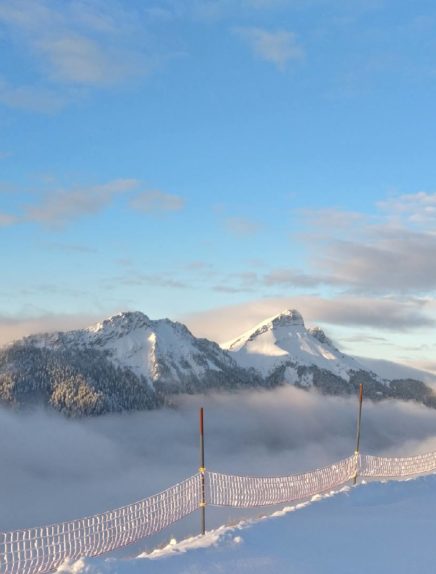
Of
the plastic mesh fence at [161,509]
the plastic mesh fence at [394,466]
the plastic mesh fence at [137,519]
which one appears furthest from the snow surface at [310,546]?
the plastic mesh fence at [394,466]

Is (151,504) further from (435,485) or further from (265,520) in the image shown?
(435,485)

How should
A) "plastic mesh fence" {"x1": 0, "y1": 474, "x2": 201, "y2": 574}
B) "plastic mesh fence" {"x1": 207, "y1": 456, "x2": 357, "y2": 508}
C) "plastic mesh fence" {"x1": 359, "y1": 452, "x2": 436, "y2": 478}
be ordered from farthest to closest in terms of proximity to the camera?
"plastic mesh fence" {"x1": 359, "y1": 452, "x2": 436, "y2": 478}, "plastic mesh fence" {"x1": 207, "y1": 456, "x2": 357, "y2": 508}, "plastic mesh fence" {"x1": 0, "y1": 474, "x2": 201, "y2": 574}

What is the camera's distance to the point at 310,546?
17078mm

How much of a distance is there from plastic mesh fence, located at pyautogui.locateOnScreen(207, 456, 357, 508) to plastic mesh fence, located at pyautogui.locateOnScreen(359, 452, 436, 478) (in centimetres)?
258

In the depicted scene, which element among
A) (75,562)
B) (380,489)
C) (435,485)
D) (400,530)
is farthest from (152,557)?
(435,485)

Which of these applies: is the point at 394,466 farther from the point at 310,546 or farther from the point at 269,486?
the point at 310,546

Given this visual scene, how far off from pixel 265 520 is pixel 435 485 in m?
10.6

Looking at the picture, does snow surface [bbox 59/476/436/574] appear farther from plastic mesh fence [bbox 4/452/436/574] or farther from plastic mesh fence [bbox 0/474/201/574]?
plastic mesh fence [bbox 0/474/201/574]

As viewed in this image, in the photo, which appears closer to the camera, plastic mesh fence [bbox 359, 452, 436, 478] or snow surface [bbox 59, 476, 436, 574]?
snow surface [bbox 59, 476, 436, 574]

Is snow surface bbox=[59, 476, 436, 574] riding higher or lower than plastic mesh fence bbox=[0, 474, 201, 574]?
higher

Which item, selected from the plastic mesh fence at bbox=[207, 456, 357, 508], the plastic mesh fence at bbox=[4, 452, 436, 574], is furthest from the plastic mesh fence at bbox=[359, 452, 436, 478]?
the plastic mesh fence at bbox=[207, 456, 357, 508]

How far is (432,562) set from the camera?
16.0 m

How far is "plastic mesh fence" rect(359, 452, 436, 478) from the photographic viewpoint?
3381 cm

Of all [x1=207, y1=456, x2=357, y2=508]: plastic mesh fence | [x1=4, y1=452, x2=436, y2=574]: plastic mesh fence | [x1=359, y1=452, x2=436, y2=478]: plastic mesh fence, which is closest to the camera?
[x1=4, y1=452, x2=436, y2=574]: plastic mesh fence
